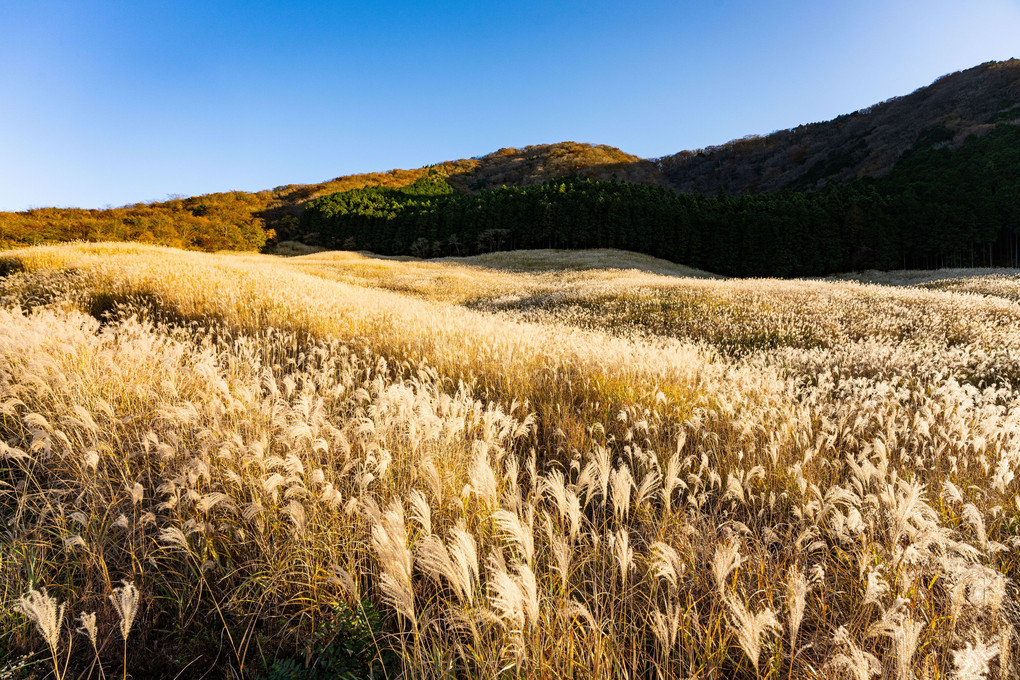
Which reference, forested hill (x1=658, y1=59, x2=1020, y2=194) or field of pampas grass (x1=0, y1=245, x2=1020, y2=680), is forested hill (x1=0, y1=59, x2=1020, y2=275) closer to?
forested hill (x1=658, y1=59, x2=1020, y2=194)

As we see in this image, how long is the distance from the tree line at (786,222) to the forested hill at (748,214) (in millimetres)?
171

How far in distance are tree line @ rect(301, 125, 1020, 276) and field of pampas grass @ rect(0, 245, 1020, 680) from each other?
57640 millimetres

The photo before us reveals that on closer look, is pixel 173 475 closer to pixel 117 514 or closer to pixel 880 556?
pixel 117 514

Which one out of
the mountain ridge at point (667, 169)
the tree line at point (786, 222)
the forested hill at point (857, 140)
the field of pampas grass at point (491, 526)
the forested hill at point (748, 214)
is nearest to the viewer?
the field of pampas grass at point (491, 526)

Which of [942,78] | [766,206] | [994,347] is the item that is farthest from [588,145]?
[994,347]

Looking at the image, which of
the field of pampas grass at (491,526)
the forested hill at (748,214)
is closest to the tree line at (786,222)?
the forested hill at (748,214)

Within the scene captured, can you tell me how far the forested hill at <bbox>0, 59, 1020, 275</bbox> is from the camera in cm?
5325

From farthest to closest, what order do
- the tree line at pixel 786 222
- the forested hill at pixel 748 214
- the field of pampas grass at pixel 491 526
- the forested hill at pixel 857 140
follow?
the forested hill at pixel 857 140
the forested hill at pixel 748 214
the tree line at pixel 786 222
the field of pampas grass at pixel 491 526

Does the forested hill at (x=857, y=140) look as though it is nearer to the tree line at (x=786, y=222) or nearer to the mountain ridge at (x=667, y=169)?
the mountain ridge at (x=667, y=169)

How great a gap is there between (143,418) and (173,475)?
0.91 m

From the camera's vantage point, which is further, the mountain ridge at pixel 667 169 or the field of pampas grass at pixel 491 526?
the mountain ridge at pixel 667 169

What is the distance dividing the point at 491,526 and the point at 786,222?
209 feet

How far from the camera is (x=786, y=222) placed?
176 ft

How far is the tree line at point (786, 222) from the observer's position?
174 ft
